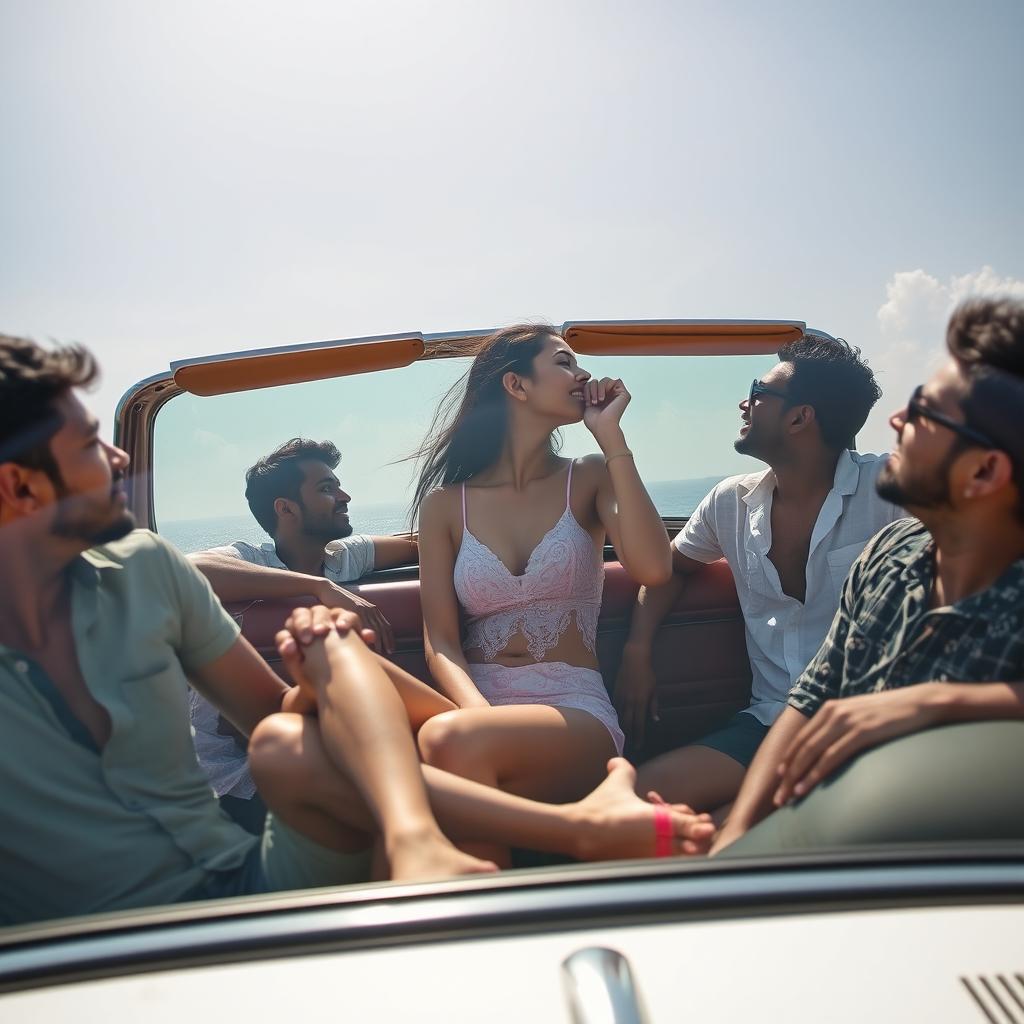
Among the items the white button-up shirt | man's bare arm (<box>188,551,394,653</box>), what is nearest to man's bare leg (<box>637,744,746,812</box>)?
the white button-up shirt

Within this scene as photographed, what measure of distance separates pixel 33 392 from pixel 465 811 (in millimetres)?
839

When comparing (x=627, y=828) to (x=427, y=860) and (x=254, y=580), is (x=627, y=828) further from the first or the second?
(x=254, y=580)

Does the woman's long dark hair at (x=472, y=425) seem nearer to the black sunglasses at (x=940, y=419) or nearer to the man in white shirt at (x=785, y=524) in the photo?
the man in white shirt at (x=785, y=524)

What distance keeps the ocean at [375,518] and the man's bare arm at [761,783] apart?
2.90 ft

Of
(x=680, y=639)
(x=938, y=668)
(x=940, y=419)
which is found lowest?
(x=680, y=639)

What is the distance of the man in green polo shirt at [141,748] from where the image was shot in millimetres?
1104

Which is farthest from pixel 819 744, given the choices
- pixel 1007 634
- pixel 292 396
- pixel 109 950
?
pixel 292 396

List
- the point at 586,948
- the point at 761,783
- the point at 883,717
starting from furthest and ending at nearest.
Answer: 1. the point at 761,783
2. the point at 883,717
3. the point at 586,948

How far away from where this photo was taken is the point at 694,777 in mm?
1562

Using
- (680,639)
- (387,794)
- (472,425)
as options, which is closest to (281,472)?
(472,425)

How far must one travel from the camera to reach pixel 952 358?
1.20 metres

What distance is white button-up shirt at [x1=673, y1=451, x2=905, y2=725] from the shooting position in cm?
213

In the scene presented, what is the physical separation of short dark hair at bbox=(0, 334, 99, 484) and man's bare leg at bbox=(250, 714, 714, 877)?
516 millimetres

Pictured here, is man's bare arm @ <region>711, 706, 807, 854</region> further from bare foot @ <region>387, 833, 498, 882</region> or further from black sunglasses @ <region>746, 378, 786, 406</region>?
black sunglasses @ <region>746, 378, 786, 406</region>
